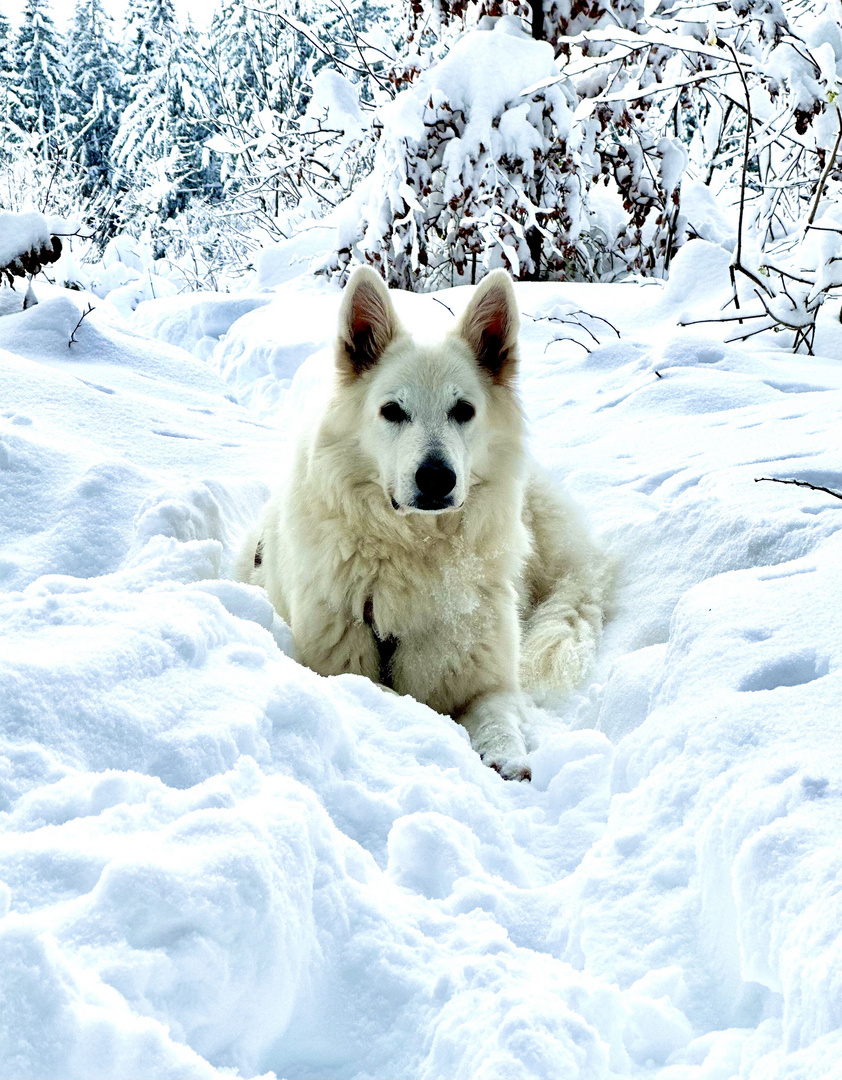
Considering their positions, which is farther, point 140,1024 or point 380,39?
point 380,39

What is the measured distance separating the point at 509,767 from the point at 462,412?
4.09 feet

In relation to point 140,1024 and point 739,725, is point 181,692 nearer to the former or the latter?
point 140,1024

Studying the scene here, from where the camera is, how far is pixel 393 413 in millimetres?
3104

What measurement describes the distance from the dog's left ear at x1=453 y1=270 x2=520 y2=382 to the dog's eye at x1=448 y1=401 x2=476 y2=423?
9.6 inches

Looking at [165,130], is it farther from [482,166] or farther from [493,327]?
[493,327]

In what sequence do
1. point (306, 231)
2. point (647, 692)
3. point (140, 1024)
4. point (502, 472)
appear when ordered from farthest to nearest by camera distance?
point (306, 231)
point (502, 472)
point (647, 692)
point (140, 1024)

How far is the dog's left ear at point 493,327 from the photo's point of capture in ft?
10.8

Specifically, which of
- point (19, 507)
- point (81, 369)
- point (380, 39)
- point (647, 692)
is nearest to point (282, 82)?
point (380, 39)

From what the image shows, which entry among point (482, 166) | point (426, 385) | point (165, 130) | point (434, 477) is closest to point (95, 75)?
point (165, 130)

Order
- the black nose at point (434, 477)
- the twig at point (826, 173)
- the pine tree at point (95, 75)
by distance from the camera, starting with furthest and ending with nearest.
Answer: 1. the pine tree at point (95, 75)
2. the twig at point (826, 173)
3. the black nose at point (434, 477)

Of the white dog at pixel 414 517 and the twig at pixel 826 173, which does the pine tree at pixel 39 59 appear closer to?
the twig at pixel 826 173

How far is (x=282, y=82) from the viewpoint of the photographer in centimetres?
1524

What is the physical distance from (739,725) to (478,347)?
1921 millimetres

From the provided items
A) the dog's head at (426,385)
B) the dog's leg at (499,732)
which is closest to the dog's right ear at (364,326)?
the dog's head at (426,385)
